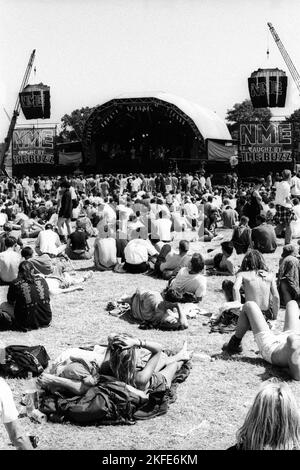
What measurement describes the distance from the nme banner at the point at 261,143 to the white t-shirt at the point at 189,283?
20.1 metres

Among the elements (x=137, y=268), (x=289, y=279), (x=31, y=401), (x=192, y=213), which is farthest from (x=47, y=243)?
(x=31, y=401)

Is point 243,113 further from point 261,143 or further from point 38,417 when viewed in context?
point 38,417

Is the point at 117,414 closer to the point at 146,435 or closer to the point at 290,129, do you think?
the point at 146,435

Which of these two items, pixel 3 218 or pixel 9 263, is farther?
pixel 3 218

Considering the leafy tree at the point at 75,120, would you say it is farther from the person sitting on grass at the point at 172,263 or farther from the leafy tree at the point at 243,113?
the person sitting on grass at the point at 172,263

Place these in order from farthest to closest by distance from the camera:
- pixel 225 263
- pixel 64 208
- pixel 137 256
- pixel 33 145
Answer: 1. pixel 33 145
2. pixel 64 208
3. pixel 137 256
4. pixel 225 263

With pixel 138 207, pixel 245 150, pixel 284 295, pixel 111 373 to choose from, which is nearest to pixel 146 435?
pixel 111 373

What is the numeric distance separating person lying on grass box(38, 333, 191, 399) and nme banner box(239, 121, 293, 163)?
23.3 m

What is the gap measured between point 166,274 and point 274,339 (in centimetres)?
408

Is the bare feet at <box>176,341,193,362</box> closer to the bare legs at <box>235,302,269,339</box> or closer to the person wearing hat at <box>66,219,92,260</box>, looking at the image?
the bare legs at <box>235,302,269,339</box>

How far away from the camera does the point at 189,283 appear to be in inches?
326

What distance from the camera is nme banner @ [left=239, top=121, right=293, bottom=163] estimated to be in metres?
27.8

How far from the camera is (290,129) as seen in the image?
28.4 meters

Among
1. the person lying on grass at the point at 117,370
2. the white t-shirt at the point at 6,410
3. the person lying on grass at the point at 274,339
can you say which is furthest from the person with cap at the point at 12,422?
the person lying on grass at the point at 274,339
